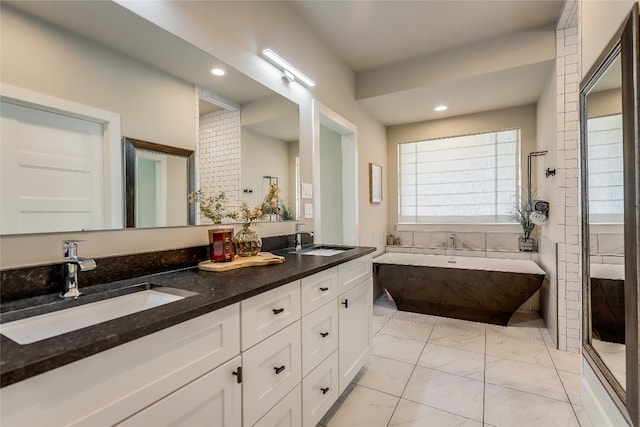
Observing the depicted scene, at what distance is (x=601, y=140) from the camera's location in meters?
1.56

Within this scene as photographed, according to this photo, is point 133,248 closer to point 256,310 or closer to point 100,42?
point 256,310

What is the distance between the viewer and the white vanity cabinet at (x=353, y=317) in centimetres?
183

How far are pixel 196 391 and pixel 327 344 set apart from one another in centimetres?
87

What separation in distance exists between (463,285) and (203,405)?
113 inches

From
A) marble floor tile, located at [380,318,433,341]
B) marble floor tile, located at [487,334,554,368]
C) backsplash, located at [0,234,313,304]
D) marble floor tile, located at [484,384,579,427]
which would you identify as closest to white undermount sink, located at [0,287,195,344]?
backsplash, located at [0,234,313,304]

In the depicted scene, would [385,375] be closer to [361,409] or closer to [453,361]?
[361,409]

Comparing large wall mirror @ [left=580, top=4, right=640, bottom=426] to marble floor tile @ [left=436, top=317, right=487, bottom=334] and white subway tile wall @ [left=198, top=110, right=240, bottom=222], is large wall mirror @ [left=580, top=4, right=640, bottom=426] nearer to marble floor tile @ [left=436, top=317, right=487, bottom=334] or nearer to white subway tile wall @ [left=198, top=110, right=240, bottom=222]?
marble floor tile @ [left=436, top=317, right=487, bottom=334]

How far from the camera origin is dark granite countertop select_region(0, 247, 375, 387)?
595 millimetres

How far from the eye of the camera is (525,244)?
11.5ft

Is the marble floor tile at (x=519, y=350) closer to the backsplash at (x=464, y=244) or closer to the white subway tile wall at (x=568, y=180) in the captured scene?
the white subway tile wall at (x=568, y=180)

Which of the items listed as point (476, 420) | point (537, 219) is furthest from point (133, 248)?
point (537, 219)

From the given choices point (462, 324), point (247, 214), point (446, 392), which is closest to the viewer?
point (247, 214)

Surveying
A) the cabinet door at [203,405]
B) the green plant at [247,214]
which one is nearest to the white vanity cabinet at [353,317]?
the green plant at [247,214]

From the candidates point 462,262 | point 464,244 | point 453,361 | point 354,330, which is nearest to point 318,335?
point 354,330
